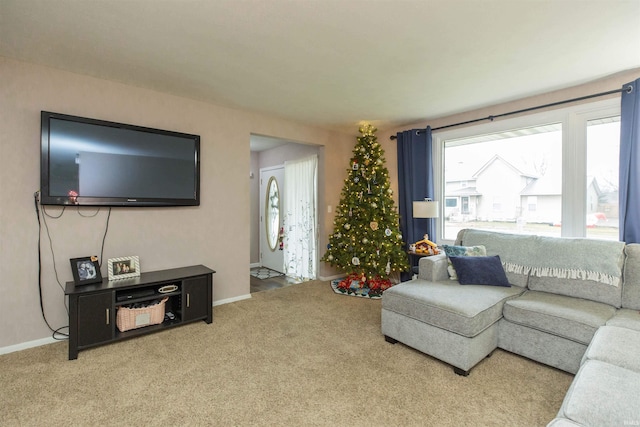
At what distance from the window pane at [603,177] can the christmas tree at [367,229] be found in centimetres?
208

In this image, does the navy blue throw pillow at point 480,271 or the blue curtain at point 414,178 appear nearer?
the navy blue throw pillow at point 480,271

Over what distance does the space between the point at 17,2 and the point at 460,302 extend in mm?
3613

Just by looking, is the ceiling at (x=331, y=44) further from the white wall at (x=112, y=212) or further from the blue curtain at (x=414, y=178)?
the blue curtain at (x=414, y=178)

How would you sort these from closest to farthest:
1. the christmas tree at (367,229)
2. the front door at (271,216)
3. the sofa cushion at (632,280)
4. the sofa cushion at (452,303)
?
the sofa cushion at (452,303) → the sofa cushion at (632,280) → the christmas tree at (367,229) → the front door at (271,216)

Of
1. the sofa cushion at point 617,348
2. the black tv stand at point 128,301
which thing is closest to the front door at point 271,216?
the black tv stand at point 128,301

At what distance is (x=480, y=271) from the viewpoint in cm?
283

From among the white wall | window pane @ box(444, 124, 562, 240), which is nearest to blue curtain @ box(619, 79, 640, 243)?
window pane @ box(444, 124, 562, 240)

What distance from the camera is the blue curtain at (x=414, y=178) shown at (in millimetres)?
4309

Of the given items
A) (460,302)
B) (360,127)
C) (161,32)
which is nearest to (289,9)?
(161,32)

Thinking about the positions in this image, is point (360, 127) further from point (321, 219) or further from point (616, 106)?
point (616, 106)

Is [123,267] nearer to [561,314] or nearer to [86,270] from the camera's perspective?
[86,270]

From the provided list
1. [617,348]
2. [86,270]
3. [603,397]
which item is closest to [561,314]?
[617,348]

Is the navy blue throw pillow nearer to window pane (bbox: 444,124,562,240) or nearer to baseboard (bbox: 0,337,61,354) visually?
window pane (bbox: 444,124,562,240)

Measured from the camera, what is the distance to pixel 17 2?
1.83m
